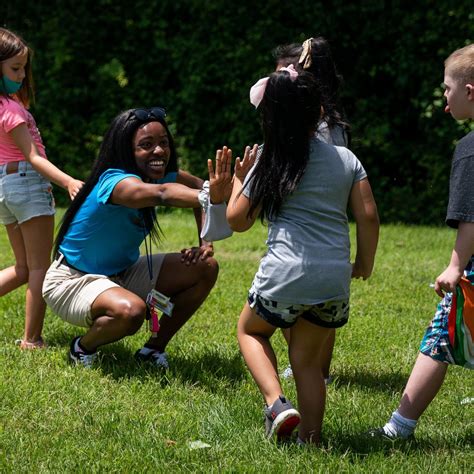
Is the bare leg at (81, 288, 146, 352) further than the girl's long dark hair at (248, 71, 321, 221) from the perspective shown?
Yes

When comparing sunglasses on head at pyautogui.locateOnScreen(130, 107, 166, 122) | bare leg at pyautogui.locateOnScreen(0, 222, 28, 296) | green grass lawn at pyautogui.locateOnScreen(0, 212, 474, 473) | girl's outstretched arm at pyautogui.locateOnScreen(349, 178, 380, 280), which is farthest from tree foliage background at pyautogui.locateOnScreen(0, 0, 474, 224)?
girl's outstretched arm at pyautogui.locateOnScreen(349, 178, 380, 280)

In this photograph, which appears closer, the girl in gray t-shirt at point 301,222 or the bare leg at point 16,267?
the girl in gray t-shirt at point 301,222

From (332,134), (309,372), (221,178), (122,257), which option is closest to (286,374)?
(122,257)

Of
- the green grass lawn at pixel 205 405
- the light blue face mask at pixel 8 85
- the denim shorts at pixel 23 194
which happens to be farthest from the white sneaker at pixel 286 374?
the light blue face mask at pixel 8 85

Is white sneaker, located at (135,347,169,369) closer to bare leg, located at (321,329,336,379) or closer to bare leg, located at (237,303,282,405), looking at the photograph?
bare leg, located at (321,329,336,379)

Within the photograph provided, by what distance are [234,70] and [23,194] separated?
21.8 ft

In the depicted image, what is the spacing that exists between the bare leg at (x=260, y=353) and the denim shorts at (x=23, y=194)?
1.83 metres

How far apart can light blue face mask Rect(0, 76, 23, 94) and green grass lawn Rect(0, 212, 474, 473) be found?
4.65ft

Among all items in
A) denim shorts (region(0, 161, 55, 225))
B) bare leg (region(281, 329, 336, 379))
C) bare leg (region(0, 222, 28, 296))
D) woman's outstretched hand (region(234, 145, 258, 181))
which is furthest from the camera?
bare leg (region(0, 222, 28, 296))

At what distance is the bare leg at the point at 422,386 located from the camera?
154 inches

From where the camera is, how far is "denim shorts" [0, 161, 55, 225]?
533 cm

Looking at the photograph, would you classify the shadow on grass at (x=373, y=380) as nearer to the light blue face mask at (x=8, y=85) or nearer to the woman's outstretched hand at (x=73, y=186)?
the woman's outstretched hand at (x=73, y=186)

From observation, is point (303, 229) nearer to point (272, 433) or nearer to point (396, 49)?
point (272, 433)

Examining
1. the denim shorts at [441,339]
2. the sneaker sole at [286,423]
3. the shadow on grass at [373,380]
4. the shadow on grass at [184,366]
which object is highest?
the denim shorts at [441,339]
